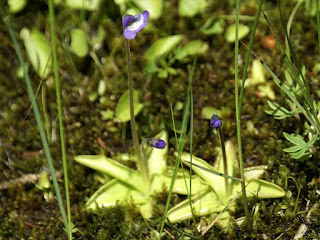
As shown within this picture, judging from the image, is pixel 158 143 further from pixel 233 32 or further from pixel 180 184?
pixel 233 32

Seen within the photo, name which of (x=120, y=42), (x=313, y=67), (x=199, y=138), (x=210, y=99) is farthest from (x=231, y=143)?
(x=120, y=42)

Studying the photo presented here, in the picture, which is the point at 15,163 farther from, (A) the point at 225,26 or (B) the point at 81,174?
(A) the point at 225,26

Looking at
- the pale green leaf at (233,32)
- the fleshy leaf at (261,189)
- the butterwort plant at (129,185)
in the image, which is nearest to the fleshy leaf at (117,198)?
the butterwort plant at (129,185)

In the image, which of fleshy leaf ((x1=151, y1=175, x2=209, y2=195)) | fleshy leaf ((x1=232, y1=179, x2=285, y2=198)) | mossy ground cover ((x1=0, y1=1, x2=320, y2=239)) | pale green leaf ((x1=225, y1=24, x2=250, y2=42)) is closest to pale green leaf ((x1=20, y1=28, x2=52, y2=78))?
mossy ground cover ((x1=0, y1=1, x2=320, y2=239))

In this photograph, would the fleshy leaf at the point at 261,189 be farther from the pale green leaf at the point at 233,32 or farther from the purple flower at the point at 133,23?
the pale green leaf at the point at 233,32

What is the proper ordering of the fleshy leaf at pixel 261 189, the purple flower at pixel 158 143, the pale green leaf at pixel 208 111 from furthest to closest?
the pale green leaf at pixel 208 111
the fleshy leaf at pixel 261 189
the purple flower at pixel 158 143

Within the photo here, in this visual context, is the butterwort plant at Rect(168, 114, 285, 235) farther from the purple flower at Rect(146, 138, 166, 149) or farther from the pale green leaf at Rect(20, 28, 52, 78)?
the pale green leaf at Rect(20, 28, 52, 78)

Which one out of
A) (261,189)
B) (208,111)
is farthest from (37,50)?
(261,189)

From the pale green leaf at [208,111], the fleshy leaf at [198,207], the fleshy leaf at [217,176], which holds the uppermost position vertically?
the pale green leaf at [208,111]
